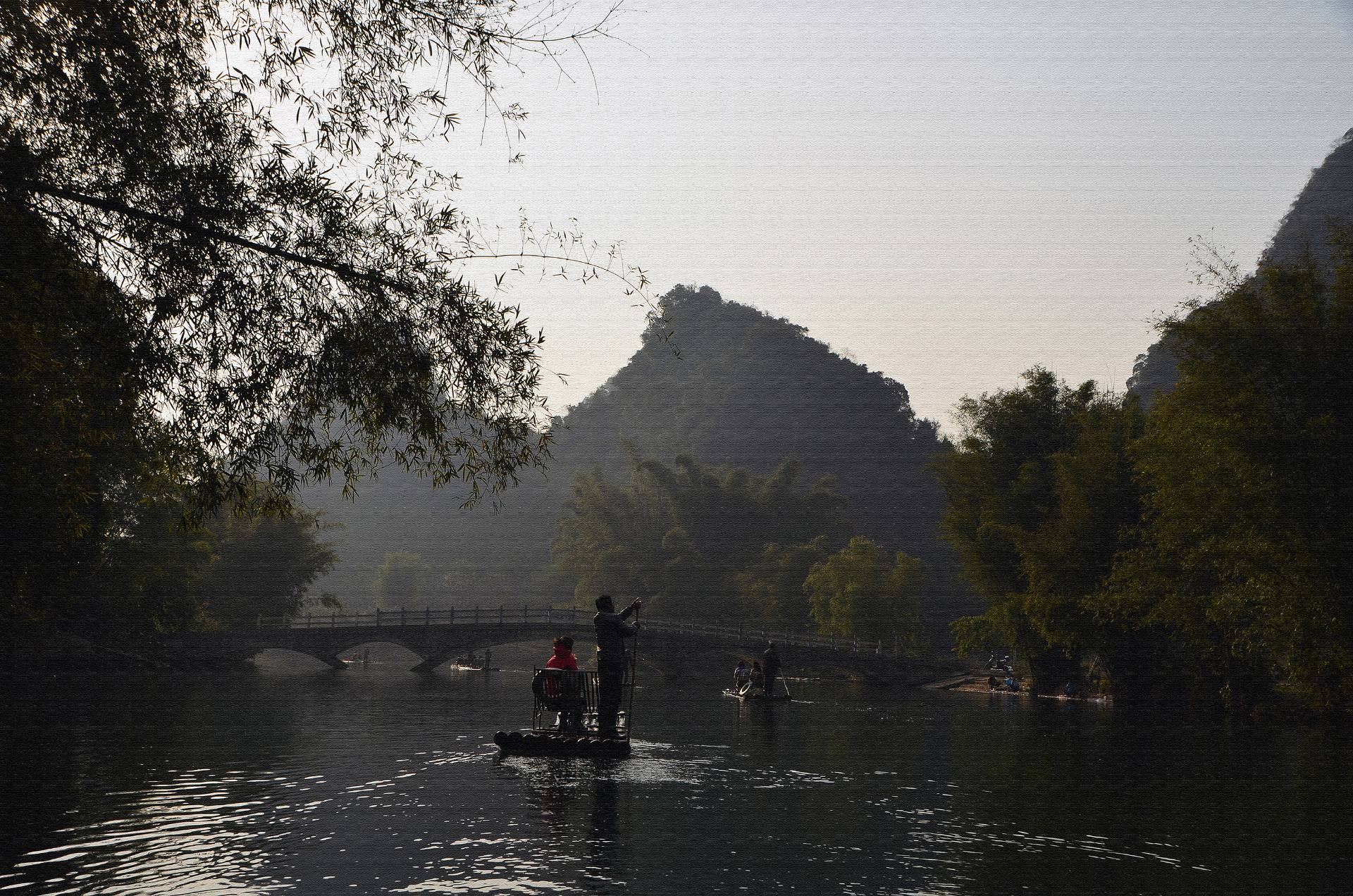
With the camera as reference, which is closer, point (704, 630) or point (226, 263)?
point (226, 263)

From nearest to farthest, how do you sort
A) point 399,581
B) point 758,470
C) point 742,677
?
point 742,677 → point 399,581 → point 758,470

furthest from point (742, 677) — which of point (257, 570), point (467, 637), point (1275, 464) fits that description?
point (257, 570)

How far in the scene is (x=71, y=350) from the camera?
38.8ft

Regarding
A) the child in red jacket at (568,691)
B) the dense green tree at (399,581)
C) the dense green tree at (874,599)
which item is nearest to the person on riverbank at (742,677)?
the child in red jacket at (568,691)

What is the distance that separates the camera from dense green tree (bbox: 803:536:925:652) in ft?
238

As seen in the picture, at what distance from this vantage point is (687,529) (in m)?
109

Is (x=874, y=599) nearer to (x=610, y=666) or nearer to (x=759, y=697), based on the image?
(x=759, y=697)

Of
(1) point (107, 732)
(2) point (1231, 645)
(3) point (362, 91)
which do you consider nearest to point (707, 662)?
(2) point (1231, 645)

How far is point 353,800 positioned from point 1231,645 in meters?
26.9

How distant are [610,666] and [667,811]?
15.6 feet

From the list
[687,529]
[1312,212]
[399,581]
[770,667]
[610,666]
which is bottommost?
[770,667]

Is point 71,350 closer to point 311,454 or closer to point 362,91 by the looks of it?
point 311,454

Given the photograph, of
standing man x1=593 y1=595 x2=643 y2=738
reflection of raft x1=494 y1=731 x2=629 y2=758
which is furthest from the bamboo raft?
standing man x1=593 y1=595 x2=643 y2=738

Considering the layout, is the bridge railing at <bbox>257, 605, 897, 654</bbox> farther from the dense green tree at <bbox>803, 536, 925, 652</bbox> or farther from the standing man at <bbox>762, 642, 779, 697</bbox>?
the standing man at <bbox>762, 642, 779, 697</bbox>
